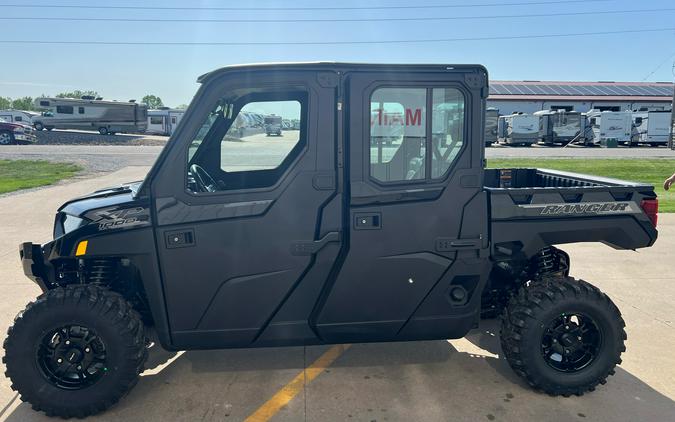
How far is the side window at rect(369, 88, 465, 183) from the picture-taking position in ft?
9.90

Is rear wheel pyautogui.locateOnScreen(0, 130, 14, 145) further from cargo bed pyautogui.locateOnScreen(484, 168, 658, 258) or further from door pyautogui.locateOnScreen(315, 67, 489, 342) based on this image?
cargo bed pyautogui.locateOnScreen(484, 168, 658, 258)

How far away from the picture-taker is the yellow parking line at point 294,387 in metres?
3.09

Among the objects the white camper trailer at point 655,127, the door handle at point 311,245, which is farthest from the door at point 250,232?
the white camper trailer at point 655,127

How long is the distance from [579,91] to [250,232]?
5531 centimetres

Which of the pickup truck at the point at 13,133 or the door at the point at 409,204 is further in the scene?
the pickup truck at the point at 13,133

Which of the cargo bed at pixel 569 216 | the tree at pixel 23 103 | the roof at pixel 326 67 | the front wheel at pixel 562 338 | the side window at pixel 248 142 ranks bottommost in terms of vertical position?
the front wheel at pixel 562 338

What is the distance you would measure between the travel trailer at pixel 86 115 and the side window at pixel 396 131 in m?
41.5

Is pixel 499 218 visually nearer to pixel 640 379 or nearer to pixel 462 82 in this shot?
pixel 462 82

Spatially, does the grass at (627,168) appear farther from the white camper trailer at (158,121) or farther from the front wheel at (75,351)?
the white camper trailer at (158,121)

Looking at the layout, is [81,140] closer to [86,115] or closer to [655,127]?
[86,115]

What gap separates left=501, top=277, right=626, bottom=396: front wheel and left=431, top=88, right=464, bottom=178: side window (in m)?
1.16

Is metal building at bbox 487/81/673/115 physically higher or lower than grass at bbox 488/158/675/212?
higher

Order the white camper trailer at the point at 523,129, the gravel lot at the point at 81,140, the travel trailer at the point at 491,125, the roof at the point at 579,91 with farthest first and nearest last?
1. the roof at the point at 579,91
2. the white camper trailer at the point at 523,129
3. the gravel lot at the point at 81,140
4. the travel trailer at the point at 491,125

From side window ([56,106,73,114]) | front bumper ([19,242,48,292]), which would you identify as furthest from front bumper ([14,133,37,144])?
front bumper ([19,242,48,292])
